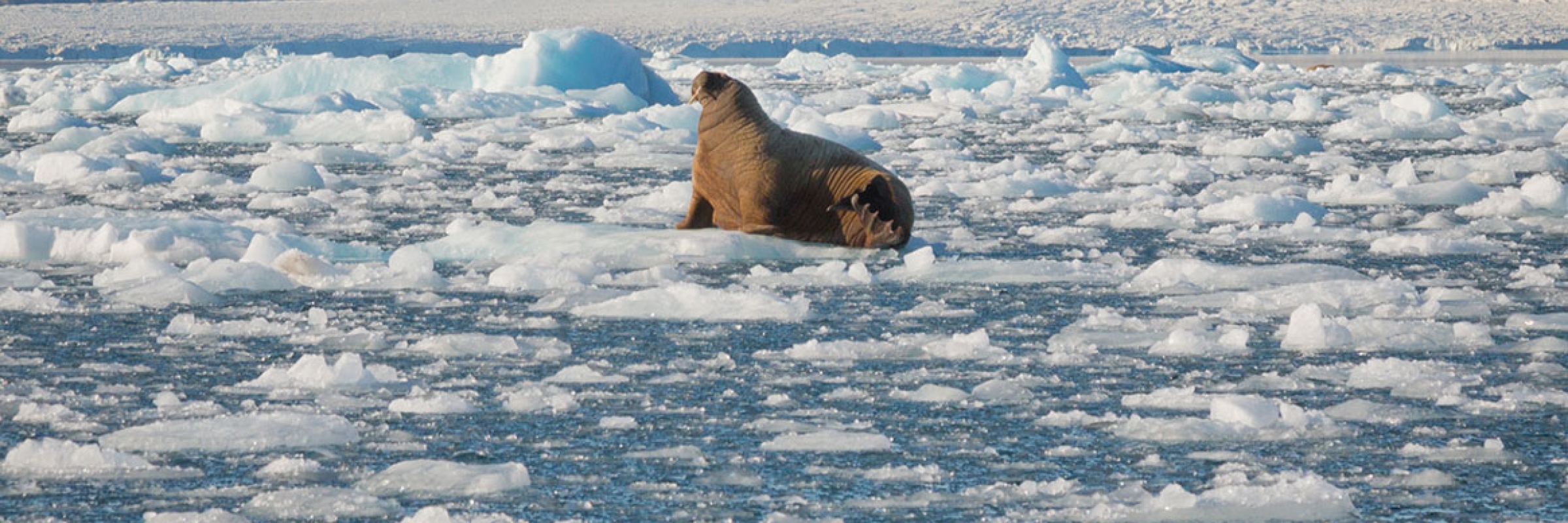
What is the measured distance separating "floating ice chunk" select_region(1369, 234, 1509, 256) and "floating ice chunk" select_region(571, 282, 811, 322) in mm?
2833

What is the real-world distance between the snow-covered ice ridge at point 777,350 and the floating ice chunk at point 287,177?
0.03m

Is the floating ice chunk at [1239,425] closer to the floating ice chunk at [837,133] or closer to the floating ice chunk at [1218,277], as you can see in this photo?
the floating ice chunk at [1218,277]

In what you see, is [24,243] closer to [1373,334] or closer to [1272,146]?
[1373,334]

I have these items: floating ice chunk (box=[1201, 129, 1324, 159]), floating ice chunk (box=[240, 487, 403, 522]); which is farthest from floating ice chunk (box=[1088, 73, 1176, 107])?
floating ice chunk (box=[240, 487, 403, 522])

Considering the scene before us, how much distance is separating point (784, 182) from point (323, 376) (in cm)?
304

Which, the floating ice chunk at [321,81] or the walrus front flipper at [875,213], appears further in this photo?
the floating ice chunk at [321,81]

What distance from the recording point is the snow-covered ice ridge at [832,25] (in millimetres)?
80562

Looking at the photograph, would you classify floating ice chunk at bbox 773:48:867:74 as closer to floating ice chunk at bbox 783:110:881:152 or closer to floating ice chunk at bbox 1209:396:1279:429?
floating ice chunk at bbox 783:110:881:152

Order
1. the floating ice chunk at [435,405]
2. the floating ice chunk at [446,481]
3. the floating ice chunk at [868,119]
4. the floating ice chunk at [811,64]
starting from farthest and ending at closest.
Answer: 1. the floating ice chunk at [811,64]
2. the floating ice chunk at [868,119]
3. the floating ice chunk at [435,405]
4. the floating ice chunk at [446,481]

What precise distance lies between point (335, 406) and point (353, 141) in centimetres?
1182

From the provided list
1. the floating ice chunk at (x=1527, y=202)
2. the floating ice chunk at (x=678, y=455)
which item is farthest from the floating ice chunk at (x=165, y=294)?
the floating ice chunk at (x=1527, y=202)

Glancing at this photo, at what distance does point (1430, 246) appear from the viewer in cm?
752

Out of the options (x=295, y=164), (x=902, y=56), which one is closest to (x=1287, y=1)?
(x=902, y=56)

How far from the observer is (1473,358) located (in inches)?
200
